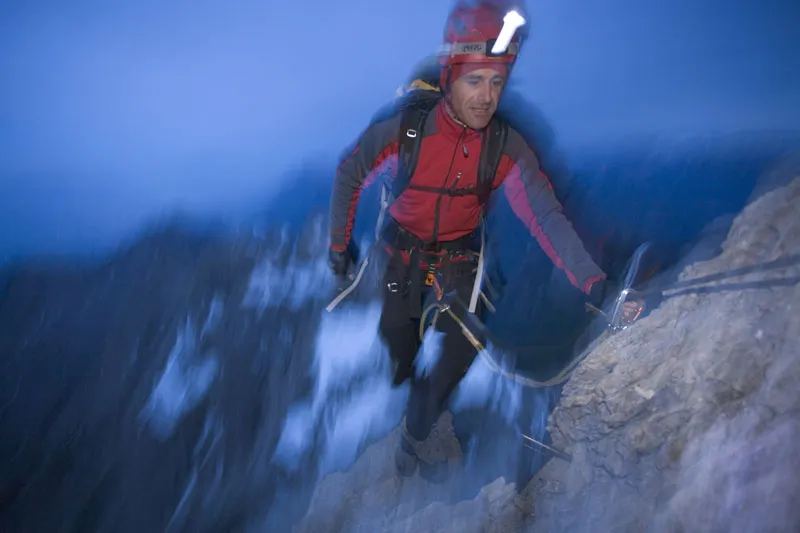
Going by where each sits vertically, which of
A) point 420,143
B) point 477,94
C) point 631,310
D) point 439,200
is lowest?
point 631,310

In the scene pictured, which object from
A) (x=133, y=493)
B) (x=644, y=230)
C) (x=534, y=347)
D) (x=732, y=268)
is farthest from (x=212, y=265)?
(x=732, y=268)

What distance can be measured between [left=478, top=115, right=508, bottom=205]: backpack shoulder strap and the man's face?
107mm

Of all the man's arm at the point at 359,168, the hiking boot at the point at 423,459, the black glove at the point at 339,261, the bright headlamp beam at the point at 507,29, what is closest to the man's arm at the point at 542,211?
the bright headlamp beam at the point at 507,29

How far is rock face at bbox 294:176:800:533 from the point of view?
144 cm

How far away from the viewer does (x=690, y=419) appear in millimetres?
1794

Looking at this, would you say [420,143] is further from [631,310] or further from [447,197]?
[631,310]

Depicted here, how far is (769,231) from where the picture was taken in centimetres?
196

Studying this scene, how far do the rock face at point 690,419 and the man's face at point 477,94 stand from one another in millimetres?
1072

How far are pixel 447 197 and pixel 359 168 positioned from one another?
1.58 feet

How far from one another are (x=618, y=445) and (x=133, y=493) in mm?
3395

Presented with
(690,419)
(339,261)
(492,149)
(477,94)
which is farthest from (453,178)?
(690,419)

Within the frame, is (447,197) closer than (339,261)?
Yes

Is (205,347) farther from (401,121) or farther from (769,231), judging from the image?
(769,231)

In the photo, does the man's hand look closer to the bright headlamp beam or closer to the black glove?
the bright headlamp beam
